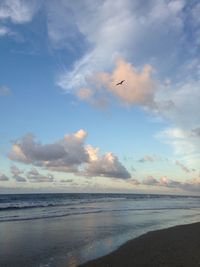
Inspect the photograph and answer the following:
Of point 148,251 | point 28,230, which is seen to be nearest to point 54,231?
point 28,230

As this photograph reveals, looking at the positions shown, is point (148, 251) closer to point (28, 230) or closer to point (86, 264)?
point (86, 264)

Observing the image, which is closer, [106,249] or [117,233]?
[106,249]

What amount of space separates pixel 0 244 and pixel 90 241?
4.89 meters

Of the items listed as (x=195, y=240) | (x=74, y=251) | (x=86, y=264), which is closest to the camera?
(x=86, y=264)

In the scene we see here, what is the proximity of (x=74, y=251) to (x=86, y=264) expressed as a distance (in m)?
Result: 3.07

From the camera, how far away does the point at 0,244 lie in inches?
696

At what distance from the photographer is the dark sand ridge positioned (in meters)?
12.7

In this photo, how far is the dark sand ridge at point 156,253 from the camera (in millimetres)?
12695

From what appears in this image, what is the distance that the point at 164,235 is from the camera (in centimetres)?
2056

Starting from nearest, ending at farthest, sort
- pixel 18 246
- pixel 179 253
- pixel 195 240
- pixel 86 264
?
pixel 86 264 → pixel 179 253 → pixel 18 246 → pixel 195 240

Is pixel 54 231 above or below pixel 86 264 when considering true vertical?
above

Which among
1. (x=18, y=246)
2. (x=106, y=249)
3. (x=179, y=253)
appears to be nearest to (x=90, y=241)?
(x=106, y=249)

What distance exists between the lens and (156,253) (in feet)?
48.2

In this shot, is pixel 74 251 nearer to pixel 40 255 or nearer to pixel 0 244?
pixel 40 255
